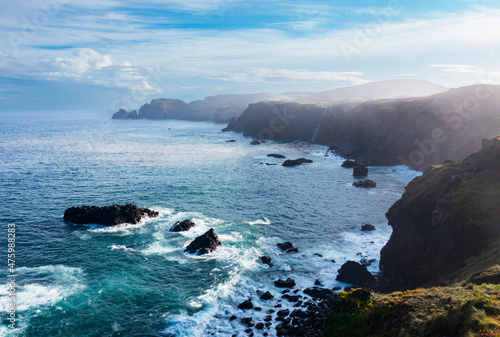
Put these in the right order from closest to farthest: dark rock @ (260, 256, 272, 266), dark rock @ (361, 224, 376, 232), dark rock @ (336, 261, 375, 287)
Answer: dark rock @ (336, 261, 375, 287) < dark rock @ (260, 256, 272, 266) < dark rock @ (361, 224, 376, 232)

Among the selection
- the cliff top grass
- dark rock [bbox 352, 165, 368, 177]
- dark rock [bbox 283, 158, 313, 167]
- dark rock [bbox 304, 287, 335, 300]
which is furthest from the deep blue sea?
dark rock [bbox 283, 158, 313, 167]

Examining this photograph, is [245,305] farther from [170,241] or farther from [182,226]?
[182,226]

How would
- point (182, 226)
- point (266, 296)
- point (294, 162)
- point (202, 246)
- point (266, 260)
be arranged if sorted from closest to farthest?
point (266, 296) → point (266, 260) → point (202, 246) → point (182, 226) → point (294, 162)

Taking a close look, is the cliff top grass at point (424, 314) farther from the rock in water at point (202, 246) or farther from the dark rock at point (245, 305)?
the rock in water at point (202, 246)

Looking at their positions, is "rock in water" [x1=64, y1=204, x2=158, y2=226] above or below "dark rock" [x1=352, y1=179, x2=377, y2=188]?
below

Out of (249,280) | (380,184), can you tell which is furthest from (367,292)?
(380,184)

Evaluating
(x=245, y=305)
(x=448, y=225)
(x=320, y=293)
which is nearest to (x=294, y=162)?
(x=448, y=225)

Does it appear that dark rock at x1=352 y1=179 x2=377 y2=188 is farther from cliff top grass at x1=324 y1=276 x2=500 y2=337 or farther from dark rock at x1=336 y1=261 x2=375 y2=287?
cliff top grass at x1=324 y1=276 x2=500 y2=337
